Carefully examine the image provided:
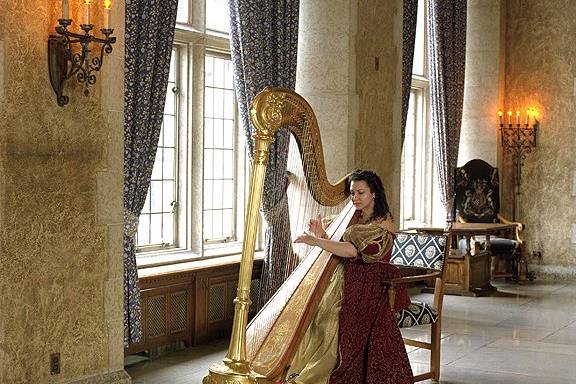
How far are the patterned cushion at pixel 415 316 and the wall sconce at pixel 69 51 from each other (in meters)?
2.09

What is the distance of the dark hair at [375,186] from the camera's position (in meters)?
4.80

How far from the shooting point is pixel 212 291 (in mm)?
6438

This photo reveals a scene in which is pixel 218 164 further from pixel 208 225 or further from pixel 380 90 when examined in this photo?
pixel 380 90

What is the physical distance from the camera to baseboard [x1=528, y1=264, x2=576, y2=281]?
10523mm

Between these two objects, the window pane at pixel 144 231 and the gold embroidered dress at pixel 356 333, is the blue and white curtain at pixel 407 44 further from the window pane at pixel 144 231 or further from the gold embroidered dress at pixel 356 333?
the gold embroidered dress at pixel 356 333

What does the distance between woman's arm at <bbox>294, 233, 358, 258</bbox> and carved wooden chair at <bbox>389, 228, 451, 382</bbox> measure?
58 cm

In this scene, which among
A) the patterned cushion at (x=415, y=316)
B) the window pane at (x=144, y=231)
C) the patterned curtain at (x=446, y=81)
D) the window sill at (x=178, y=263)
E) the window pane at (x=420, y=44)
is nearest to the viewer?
the patterned cushion at (x=415, y=316)

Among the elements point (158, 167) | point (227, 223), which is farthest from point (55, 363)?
point (227, 223)

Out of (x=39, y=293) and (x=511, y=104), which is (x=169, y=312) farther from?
(x=511, y=104)

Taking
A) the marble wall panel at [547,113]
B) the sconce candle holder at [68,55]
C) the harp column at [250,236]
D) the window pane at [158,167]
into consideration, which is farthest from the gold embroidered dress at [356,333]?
A: the marble wall panel at [547,113]

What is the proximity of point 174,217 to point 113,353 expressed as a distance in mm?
2128

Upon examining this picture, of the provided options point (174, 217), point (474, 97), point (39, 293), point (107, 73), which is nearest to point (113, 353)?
point (39, 293)

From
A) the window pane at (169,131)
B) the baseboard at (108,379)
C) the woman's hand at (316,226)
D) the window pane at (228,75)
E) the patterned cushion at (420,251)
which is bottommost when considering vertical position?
the baseboard at (108,379)

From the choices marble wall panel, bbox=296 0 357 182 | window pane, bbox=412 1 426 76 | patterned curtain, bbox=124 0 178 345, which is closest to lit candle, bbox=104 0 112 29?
patterned curtain, bbox=124 0 178 345
